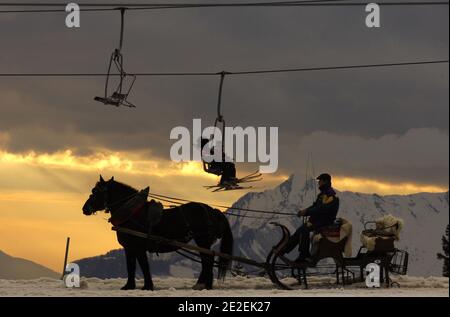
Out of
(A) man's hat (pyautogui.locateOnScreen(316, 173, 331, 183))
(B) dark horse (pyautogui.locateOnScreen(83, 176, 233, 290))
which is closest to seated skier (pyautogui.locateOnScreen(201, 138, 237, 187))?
(B) dark horse (pyautogui.locateOnScreen(83, 176, 233, 290))

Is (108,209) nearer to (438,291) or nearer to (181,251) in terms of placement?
(181,251)

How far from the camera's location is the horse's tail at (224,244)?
24047 mm

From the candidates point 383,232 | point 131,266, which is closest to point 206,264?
point 131,266

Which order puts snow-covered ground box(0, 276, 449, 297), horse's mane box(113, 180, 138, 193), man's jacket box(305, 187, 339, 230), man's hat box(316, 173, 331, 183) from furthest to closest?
horse's mane box(113, 180, 138, 193)
man's hat box(316, 173, 331, 183)
man's jacket box(305, 187, 339, 230)
snow-covered ground box(0, 276, 449, 297)

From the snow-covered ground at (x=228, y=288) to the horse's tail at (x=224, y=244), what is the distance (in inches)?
17.2

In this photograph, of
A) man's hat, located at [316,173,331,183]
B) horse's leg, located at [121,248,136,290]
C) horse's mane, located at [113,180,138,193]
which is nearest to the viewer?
man's hat, located at [316,173,331,183]

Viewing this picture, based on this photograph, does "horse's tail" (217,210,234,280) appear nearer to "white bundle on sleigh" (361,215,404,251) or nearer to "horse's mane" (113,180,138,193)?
"horse's mane" (113,180,138,193)

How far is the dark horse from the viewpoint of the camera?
23500 millimetres

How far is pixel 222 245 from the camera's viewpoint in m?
24.4

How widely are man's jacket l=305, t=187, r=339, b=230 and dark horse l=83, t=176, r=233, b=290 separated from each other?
241 cm

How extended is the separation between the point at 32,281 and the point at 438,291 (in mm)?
10238

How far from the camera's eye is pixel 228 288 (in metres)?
24.2

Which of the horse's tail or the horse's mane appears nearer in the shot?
the horse's mane

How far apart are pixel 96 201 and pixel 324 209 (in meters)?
5.35
